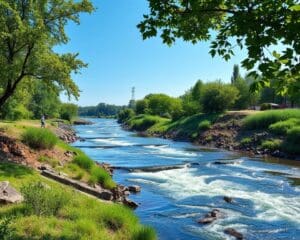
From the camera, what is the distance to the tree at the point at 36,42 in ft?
58.3

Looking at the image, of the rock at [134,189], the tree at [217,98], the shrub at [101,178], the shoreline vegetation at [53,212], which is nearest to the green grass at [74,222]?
the shoreline vegetation at [53,212]

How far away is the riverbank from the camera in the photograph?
41.6 metres

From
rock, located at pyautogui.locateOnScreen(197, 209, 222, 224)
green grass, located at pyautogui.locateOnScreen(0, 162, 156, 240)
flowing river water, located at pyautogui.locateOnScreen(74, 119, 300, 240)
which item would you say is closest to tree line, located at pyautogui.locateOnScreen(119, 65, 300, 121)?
flowing river water, located at pyautogui.locateOnScreen(74, 119, 300, 240)

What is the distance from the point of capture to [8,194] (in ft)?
39.0

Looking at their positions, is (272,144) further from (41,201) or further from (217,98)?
(41,201)

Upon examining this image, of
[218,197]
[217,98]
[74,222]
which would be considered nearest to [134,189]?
[218,197]

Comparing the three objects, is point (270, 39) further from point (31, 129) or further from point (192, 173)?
point (192, 173)

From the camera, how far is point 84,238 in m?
9.59

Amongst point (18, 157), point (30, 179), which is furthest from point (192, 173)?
point (30, 179)

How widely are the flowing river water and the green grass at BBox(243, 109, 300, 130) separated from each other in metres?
16.7

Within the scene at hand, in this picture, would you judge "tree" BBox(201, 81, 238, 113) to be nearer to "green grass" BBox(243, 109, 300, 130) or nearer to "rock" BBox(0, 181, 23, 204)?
"green grass" BBox(243, 109, 300, 130)

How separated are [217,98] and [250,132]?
2006 centimetres

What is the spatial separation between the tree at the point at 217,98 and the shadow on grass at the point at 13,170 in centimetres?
5652

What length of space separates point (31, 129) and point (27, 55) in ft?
12.5
